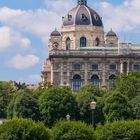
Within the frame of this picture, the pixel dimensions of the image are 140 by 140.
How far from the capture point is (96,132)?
9006 cm

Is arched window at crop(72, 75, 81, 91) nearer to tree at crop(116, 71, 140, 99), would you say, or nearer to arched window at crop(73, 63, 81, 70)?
arched window at crop(73, 63, 81, 70)

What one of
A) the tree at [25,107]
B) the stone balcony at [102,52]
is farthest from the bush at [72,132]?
the stone balcony at [102,52]

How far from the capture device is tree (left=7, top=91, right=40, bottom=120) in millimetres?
127312

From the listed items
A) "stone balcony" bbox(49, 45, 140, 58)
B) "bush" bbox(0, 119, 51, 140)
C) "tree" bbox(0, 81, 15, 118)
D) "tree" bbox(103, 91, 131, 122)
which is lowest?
"bush" bbox(0, 119, 51, 140)

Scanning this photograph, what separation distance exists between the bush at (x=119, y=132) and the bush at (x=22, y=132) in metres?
5.20

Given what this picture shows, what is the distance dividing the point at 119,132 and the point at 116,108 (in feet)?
112

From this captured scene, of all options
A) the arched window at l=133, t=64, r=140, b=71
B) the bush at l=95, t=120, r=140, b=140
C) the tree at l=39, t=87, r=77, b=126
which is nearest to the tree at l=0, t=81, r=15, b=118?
the tree at l=39, t=87, r=77, b=126

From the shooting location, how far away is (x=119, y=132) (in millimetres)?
89500

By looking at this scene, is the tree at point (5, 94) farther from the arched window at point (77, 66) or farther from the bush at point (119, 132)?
the bush at point (119, 132)

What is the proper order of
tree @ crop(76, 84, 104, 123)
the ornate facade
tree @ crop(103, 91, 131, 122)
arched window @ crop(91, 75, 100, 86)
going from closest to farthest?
1. tree @ crop(103, 91, 131, 122)
2. tree @ crop(76, 84, 104, 123)
3. the ornate facade
4. arched window @ crop(91, 75, 100, 86)

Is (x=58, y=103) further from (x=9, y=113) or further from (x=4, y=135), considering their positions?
(x=4, y=135)

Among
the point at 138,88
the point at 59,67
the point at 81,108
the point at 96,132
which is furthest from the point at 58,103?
the point at 59,67

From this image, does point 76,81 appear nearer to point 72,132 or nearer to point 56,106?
point 56,106

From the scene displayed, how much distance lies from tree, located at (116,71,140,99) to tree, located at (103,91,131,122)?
19268 mm
